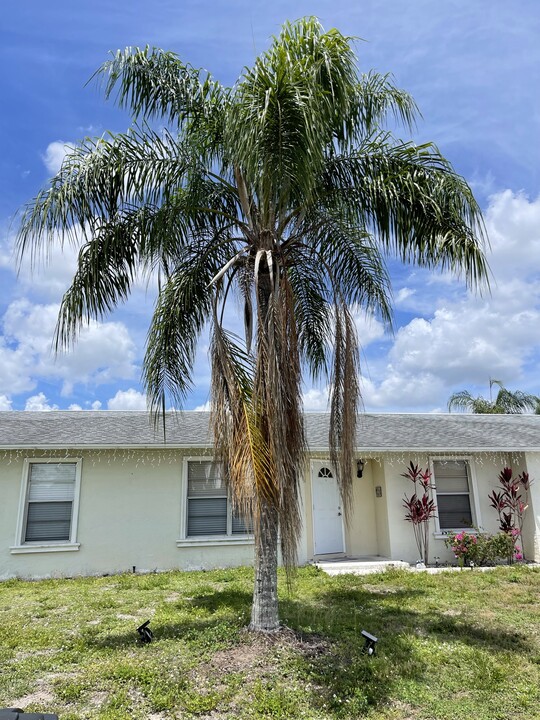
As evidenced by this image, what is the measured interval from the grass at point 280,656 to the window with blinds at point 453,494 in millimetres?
3229

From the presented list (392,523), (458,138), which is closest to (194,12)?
(458,138)

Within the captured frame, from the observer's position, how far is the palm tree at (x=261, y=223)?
16.3 ft

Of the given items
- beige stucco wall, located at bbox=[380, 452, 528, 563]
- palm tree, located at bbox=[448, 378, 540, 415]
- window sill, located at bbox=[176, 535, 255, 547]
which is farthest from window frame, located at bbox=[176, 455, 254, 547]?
palm tree, located at bbox=[448, 378, 540, 415]

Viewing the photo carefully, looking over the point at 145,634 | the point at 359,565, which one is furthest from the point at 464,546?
the point at 145,634

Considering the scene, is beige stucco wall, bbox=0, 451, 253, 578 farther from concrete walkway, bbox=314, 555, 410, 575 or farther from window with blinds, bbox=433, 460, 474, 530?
window with blinds, bbox=433, 460, 474, 530

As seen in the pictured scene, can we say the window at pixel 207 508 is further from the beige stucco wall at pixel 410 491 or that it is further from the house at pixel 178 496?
the beige stucco wall at pixel 410 491

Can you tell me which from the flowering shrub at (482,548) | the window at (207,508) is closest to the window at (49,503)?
the window at (207,508)

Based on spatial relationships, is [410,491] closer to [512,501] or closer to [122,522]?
[512,501]

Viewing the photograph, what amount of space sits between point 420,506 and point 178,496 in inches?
201

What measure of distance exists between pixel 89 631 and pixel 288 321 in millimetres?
4443

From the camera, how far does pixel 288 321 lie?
17.5 ft

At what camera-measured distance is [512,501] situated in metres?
11.4

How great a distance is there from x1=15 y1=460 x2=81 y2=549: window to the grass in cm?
183

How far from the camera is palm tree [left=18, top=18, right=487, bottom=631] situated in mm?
4973
